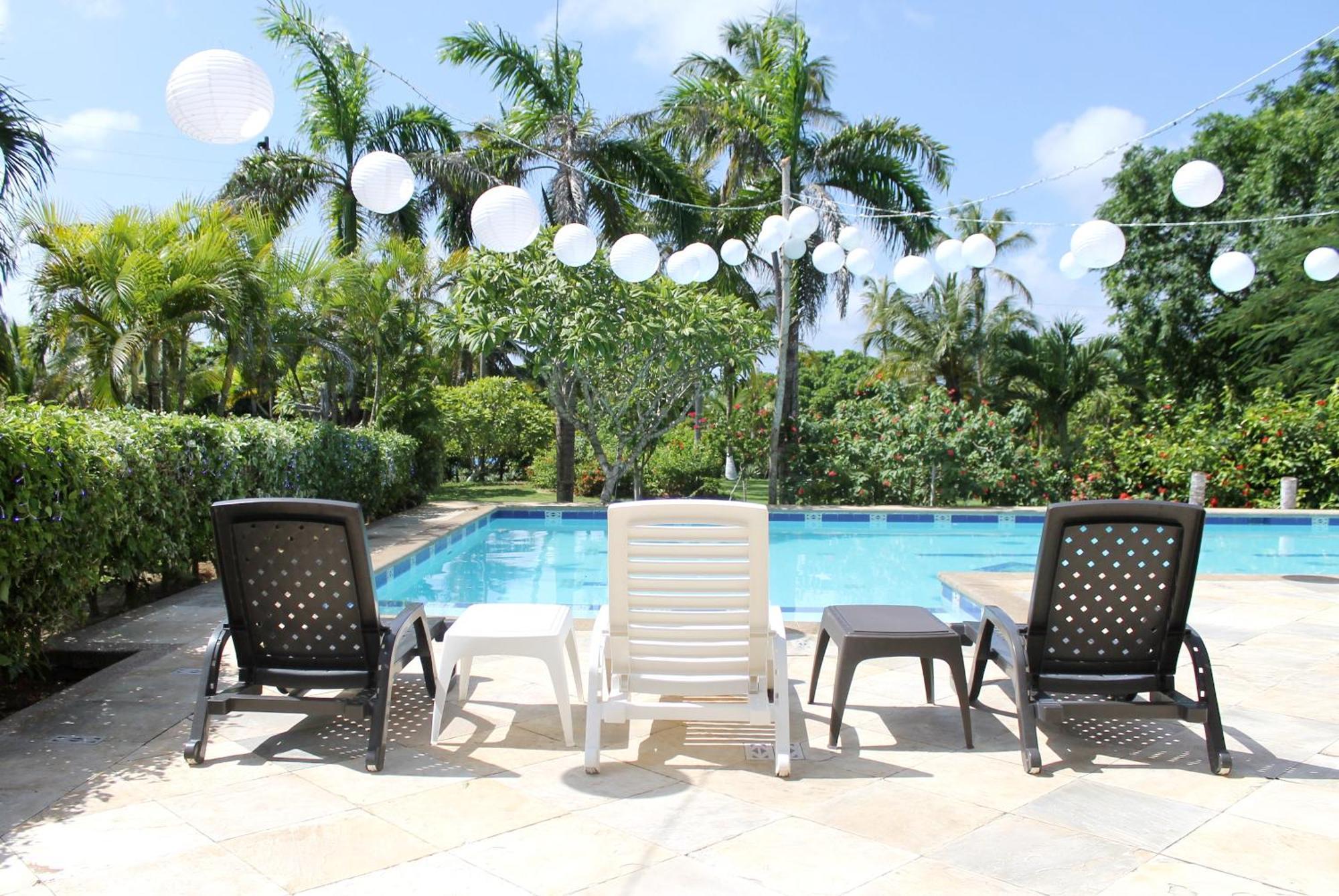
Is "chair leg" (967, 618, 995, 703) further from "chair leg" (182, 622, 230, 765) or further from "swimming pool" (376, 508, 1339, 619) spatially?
"chair leg" (182, 622, 230, 765)

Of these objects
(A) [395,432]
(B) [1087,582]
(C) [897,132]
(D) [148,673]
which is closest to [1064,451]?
(C) [897,132]

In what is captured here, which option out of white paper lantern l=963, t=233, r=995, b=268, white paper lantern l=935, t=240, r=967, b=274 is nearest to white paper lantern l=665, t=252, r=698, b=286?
white paper lantern l=935, t=240, r=967, b=274

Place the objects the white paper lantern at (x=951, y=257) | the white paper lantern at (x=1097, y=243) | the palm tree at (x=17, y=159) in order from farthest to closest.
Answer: the white paper lantern at (x=951, y=257)
the white paper lantern at (x=1097, y=243)
the palm tree at (x=17, y=159)

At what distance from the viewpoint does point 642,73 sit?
16.8 m

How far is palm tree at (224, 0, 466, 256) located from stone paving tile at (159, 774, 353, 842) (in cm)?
1326

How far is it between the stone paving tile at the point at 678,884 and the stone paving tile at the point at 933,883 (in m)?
0.29

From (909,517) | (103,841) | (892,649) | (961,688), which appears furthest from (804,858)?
(909,517)

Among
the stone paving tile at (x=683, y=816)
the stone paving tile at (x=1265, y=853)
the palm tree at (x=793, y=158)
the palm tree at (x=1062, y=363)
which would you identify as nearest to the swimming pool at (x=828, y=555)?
the palm tree at (x=793, y=158)

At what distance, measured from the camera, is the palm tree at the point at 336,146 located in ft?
47.9

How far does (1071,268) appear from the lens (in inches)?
365

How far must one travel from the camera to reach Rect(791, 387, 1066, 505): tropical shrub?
548 inches

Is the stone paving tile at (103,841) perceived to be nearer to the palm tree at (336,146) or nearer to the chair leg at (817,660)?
the chair leg at (817,660)

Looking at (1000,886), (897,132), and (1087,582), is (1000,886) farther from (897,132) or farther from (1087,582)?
(897,132)

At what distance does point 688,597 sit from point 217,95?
3.61 metres
